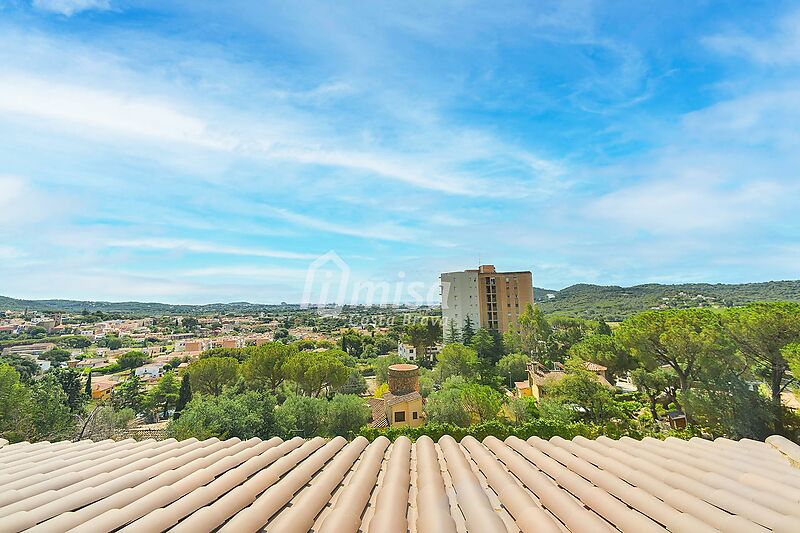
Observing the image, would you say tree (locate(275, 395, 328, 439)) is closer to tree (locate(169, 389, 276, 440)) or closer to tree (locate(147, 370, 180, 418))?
tree (locate(169, 389, 276, 440))

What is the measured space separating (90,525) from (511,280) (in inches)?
1799

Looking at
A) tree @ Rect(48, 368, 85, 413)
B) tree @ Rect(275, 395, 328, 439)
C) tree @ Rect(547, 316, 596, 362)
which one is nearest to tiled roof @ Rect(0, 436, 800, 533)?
tree @ Rect(275, 395, 328, 439)

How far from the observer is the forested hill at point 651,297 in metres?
61.5

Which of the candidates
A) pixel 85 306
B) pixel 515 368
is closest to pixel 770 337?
pixel 515 368

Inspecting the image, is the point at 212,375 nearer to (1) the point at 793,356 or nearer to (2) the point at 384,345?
(1) the point at 793,356

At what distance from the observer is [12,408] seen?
14.6m

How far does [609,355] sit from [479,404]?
36.6ft

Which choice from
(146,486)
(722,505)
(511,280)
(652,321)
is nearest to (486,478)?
(722,505)

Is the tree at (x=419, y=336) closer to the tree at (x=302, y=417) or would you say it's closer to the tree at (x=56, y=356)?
the tree at (x=302, y=417)

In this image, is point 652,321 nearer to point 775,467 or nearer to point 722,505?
point 775,467

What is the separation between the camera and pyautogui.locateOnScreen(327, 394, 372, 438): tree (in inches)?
631

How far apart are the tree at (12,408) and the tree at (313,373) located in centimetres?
1114

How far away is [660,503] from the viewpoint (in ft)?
7.47

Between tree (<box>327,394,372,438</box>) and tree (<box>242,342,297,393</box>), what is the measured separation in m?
7.66
